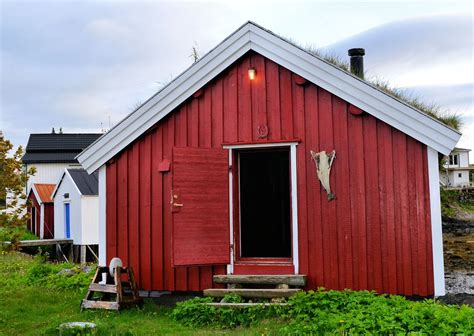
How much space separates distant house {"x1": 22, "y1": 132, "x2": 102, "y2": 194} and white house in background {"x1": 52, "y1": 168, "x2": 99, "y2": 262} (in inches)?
373

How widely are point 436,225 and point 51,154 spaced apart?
30.5 metres

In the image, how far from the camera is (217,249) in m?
8.52

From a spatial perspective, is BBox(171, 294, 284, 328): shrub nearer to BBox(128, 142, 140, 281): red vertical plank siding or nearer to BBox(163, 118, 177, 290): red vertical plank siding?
BBox(163, 118, 177, 290): red vertical plank siding

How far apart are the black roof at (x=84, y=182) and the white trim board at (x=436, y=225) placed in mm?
16559

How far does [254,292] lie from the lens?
8.12 meters

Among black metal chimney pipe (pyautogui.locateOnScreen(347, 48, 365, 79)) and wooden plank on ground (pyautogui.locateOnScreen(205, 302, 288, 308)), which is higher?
black metal chimney pipe (pyautogui.locateOnScreen(347, 48, 365, 79))

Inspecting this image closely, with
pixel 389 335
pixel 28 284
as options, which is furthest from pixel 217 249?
pixel 28 284

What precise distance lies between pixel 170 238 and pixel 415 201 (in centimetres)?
372

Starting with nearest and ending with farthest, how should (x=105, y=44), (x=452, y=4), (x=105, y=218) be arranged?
(x=105, y=218)
(x=452, y=4)
(x=105, y=44)

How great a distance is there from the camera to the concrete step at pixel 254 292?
313 inches

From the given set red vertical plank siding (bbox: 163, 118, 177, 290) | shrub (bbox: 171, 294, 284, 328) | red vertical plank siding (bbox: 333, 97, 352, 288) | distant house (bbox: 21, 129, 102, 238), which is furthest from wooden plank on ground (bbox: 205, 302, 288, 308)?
distant house (bbox: 21, 129, 102, 238)

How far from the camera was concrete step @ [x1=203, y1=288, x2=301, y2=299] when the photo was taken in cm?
795

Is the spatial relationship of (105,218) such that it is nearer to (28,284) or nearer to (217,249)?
(217,249)

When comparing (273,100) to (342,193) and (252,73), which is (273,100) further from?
(342,193)
